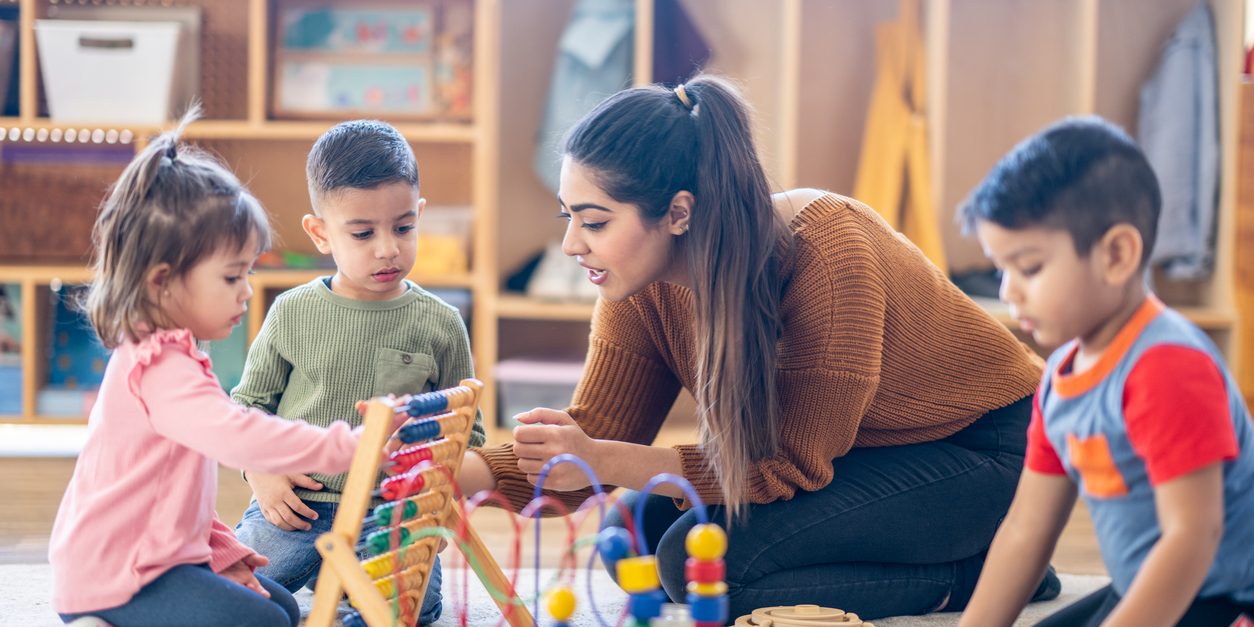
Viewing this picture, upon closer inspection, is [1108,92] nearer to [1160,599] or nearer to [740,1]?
[740,1]

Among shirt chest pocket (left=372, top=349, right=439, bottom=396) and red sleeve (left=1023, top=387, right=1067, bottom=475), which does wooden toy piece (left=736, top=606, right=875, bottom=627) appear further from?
shirt chest pocket (left=372, top=349, right=439, bottom=396)

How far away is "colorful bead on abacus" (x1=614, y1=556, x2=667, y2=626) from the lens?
1.05 meters

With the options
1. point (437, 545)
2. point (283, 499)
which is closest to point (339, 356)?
point (283, 499)

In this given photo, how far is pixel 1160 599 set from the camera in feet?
3.67

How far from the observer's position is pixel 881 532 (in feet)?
5.67

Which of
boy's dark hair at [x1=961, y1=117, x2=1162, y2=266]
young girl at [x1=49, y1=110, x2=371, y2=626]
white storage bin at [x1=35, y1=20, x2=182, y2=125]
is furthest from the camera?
white storage bin at [x1=35, y1=20, x2=182, y2=125]

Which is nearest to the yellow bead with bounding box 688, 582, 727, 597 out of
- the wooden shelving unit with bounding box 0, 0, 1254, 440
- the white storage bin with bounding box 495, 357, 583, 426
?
the white storage bin with bounding box 495, 357, 583, 426

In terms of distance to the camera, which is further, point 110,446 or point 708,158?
point 708,158

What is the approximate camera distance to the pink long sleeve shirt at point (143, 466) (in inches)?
50.0

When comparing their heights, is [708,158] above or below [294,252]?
above

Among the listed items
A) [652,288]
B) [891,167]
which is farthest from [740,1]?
[652,288]

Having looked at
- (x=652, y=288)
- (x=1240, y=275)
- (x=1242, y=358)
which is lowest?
(x=1242, y=358)

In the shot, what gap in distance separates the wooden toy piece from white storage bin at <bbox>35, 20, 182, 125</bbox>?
2.08m

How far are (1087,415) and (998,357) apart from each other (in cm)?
64
